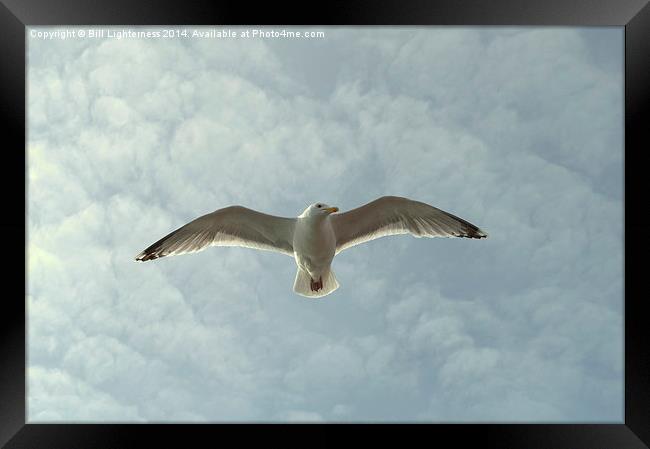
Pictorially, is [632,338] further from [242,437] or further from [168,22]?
[168,22]

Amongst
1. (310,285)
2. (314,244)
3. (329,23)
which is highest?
(329,23)

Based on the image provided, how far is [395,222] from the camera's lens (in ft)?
15.4

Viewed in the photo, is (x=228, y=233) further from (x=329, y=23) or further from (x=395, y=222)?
(x=329, y=23)

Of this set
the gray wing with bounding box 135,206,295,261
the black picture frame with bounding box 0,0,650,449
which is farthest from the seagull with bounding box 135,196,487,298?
the black picture frame with bounding box 0,0,650,449

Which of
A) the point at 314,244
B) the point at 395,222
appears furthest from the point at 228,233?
the point at 395,222

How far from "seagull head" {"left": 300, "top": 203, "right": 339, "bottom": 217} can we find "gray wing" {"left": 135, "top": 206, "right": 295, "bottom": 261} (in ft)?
0.67

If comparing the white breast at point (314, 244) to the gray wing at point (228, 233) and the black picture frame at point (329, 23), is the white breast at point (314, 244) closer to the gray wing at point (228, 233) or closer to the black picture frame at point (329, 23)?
the gray wing at point (228, 233)

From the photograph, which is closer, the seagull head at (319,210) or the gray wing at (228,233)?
the seagull head at (319,210)

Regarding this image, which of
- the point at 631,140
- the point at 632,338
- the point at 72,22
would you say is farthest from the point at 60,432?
the point at 631,140

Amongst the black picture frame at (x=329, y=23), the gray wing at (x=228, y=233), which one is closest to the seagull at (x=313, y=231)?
the gray wing at (x=228, y=233)

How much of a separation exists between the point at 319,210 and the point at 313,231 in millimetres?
157

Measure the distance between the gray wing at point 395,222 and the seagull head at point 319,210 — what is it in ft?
0.64

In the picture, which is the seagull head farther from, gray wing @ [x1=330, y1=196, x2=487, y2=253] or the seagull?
gray wing @ [x1=330, y1=196, x2=487, y2=253]

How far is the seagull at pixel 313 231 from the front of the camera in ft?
14.9
